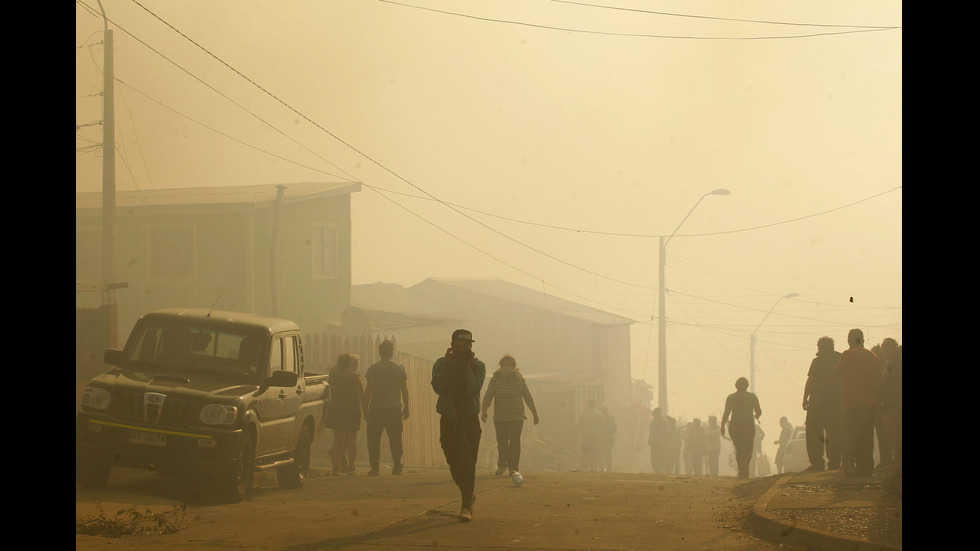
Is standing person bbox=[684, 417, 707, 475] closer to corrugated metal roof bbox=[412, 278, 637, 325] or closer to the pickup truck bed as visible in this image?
the pickup truck bed

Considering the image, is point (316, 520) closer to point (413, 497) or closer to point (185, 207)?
point (413, 497)

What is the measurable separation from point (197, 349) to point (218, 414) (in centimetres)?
153

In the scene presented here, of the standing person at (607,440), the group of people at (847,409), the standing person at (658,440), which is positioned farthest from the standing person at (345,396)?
the standing person at (658,440)

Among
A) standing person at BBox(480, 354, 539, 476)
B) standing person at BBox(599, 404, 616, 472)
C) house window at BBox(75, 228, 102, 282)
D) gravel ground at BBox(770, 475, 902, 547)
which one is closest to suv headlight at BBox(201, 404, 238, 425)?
standing person at BBox(480, 354, 539, 476)

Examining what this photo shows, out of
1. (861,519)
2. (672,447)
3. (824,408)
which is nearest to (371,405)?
(824,408)

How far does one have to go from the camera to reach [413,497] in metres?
A: 13.0

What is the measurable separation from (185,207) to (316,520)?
23.0 m

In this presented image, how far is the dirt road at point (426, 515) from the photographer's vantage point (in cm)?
920

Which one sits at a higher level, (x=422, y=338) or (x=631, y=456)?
(x=422, y=338)

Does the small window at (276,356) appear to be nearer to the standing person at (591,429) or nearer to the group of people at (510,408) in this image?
the group of people at (510,408)

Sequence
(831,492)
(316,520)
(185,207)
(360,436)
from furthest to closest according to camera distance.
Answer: (185,207), (360,436), (831,492), (316,520)

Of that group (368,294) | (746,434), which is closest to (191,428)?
(746,434)

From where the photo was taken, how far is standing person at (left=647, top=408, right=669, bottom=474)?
28.2 m
